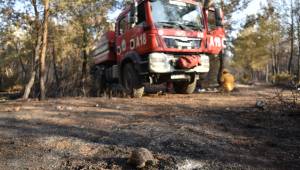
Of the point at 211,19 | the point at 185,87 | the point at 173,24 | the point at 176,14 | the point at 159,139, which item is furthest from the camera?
the point at 185,87

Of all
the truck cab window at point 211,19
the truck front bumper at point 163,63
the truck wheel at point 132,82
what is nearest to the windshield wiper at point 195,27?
→ the truck cab window at point 211,19

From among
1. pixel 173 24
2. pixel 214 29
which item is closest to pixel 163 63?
pixel 173 24

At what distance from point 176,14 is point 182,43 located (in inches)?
32.4

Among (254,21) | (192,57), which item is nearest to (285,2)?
(254,21)

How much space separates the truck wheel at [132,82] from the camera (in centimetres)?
982

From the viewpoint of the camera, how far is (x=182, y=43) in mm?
9242

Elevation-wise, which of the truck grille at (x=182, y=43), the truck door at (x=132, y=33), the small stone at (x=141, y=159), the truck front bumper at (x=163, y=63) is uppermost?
the truck door at (x=132, y=33)

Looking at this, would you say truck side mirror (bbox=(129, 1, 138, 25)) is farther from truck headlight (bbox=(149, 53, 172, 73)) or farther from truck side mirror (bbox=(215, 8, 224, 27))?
truck side mirror (bbox=(215, 8, 224, 27))

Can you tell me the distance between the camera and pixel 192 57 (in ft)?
30.6

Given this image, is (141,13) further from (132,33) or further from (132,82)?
(132,82)

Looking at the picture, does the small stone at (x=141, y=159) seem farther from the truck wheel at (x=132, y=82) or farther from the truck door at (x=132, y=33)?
the truck wheel at (x=132, y=82)

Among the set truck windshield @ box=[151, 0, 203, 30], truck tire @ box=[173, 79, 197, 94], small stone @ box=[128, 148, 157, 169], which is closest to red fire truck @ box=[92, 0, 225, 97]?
truck windshield @ box=[151, 0, 203, 30]

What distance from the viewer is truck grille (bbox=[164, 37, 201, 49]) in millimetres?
8969


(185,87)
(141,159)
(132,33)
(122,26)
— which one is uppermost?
(122,26)
